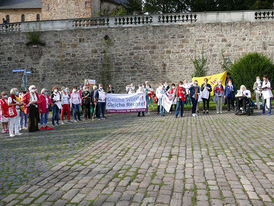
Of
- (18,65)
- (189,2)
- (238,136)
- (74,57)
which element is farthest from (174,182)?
(189,2)

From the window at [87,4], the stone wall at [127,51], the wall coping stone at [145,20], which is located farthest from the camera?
the window at [87,4]

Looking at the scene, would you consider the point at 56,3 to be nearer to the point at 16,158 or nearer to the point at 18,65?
the point at 18,65

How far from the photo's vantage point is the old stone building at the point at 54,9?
135 ft

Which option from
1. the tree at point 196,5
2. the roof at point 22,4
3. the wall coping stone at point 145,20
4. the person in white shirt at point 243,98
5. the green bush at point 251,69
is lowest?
the person in white shirt at point 243,98

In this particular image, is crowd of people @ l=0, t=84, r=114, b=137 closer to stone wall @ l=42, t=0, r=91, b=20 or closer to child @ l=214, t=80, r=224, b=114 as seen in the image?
child @ l=214, t=80, r=224, b=114

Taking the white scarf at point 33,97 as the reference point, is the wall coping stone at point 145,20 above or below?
above

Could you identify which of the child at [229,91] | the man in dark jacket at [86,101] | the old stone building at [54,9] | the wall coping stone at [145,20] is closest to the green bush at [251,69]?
the wall coping stone at [145,20]

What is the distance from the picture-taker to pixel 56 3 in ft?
136

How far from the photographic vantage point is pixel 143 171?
221 inches

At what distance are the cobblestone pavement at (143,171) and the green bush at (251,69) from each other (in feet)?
48.2

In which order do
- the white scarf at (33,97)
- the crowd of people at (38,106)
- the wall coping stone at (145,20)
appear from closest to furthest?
the crowd of people at (38,106)
the white scarf at (33,97)
the wall coping stone at (145,20)

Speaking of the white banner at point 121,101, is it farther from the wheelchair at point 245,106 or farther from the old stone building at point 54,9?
the old stone building at point 54,9

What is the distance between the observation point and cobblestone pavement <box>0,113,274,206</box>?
14.3 ft

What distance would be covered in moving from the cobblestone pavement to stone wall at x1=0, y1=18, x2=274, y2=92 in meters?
16.8
